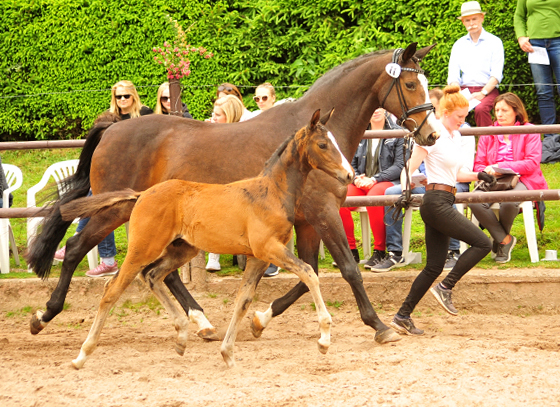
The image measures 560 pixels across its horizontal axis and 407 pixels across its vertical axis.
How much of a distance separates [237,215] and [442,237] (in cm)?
176

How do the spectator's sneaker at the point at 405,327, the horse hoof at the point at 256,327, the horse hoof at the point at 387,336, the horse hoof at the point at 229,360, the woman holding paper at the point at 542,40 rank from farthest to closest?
the woman holding paper at the point at 542,40
the spectator's sneaker at the point at 405,327
the horse hoof at the point at 256,327
the horse hoof at the point at 387,336
the horse hoof at the point at 229,360

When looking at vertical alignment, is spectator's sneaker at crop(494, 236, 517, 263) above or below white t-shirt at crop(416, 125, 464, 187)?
below

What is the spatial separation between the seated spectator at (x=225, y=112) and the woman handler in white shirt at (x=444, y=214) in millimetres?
2038

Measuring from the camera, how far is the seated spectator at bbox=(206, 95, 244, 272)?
6.56 meters

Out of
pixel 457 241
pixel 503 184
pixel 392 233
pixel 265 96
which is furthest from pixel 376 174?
pixel 265 96

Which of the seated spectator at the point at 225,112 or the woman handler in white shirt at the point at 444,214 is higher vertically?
the seated spectator at the point at 225,112

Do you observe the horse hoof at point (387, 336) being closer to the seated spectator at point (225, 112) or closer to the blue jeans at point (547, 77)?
the seated spectator at point (225, 112)

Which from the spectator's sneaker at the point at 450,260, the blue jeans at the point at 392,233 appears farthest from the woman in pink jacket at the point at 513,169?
the blue jeans at the point at 392,233

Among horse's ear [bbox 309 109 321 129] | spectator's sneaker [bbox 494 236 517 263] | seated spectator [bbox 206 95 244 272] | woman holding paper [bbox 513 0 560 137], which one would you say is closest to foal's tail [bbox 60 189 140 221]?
horse's ear [bbox 309 109 321 129]

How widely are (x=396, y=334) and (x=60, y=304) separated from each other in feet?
8.36

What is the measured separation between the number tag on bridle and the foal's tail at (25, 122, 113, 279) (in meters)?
2.34

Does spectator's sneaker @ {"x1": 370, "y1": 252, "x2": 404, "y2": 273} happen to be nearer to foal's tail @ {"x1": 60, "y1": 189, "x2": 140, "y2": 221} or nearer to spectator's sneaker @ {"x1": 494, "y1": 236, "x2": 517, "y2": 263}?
spectator's sneaker @ {"x1": 494, "y1": 236, "x2": 517, "y2": 263}

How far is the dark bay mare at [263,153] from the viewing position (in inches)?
194

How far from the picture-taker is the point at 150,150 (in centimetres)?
539
